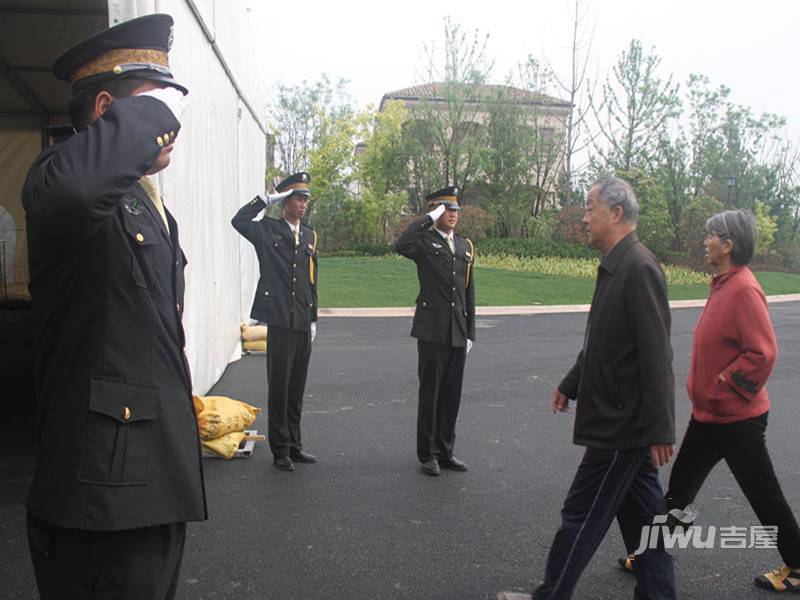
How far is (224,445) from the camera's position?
4969 millimetres

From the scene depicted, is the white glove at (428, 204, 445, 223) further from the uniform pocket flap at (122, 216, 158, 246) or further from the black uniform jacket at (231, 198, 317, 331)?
the uniform pocket flap at (122, 216, 158, 246)

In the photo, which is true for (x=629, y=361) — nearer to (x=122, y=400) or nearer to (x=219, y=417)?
(x=122, y=400)

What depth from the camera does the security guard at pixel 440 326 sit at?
4.92 meters

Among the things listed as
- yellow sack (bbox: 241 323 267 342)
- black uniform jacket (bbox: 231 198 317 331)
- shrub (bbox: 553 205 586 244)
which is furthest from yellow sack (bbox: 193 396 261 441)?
shrub (bbox: 553 205 586 244)

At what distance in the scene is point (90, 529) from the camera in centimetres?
152

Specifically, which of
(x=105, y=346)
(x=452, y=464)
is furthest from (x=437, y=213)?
(x=105, y=346)

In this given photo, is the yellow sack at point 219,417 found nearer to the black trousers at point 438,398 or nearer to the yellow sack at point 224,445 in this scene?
the yellow sack at point 224,445

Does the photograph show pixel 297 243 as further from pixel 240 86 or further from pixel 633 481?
pixel 240 86

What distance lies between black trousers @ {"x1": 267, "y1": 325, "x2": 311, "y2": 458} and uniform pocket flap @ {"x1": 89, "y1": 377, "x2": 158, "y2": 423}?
11.1ft

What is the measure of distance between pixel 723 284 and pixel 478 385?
15.4ft

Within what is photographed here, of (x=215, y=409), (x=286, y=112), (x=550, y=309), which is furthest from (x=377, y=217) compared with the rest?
(x=215, y=409)

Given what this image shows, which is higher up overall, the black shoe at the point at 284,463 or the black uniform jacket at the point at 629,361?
the black uniform jacket at the point at 629,361

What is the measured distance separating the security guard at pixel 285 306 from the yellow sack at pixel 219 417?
0.32 metres

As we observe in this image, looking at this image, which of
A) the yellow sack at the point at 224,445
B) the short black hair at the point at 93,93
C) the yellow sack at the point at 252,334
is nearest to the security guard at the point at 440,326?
the yellow sack at the point at 224,445
